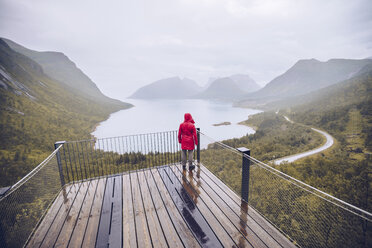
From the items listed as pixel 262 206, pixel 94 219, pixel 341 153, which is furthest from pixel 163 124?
pixel 94 219

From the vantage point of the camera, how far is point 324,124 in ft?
111

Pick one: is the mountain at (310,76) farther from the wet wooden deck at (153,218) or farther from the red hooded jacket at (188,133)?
the wet wooden deck at (153,218)

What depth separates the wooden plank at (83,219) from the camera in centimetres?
248

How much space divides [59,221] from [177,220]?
2131mm

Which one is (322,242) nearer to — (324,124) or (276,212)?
(276,212)

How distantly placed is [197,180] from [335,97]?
6577 cm

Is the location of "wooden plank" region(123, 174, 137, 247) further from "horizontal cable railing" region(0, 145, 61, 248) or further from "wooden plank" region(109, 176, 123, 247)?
"horizontal cable railing" region(0, 145, 61, 248)

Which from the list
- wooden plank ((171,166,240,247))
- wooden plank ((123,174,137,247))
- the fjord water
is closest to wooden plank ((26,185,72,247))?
wooden plank ((123,174,137,247))

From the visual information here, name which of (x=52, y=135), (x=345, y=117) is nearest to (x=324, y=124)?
(x=345, y=117)

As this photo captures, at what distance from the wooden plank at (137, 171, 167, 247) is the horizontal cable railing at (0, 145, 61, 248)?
1798 mm

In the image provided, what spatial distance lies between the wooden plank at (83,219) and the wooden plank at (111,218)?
10.0 inches

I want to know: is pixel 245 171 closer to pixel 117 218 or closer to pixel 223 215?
pixel 223 215

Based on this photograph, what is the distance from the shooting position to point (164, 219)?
2.87m

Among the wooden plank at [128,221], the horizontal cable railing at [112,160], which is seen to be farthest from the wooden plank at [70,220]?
the wooden plank at [128,221]
